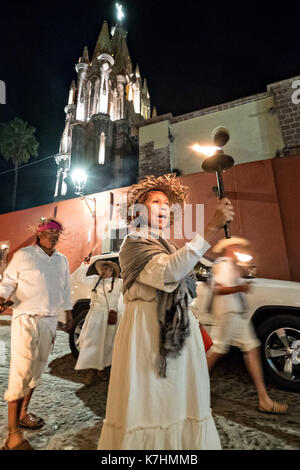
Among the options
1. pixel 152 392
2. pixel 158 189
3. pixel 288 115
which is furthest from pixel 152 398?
pixel 288 115

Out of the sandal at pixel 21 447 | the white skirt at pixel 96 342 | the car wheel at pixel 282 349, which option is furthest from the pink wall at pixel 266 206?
Result: the sandal at pixel 21 447

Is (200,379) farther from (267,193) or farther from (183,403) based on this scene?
(267,193)

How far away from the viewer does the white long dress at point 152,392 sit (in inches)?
49.8

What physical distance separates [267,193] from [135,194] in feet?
19.8

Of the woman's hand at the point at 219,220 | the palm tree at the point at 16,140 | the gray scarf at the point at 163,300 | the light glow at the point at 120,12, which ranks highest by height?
the light glow at the point at 120,12

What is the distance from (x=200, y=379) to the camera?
4.53ft

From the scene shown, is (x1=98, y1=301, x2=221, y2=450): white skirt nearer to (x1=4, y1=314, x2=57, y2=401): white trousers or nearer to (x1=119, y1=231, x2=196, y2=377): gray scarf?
(x1=119, y1=231, x2=196, y2=377): gray scarf

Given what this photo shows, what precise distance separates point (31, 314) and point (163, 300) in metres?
1.69

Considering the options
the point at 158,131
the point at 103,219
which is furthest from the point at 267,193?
the point at 158,131

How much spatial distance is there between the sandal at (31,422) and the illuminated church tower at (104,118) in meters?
21.0

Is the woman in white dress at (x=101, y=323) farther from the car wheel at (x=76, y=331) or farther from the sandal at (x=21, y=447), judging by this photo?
the sandal at (x=21, y=447)

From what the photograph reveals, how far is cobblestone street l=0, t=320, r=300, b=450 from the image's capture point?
2.07m

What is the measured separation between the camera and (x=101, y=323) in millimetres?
3879

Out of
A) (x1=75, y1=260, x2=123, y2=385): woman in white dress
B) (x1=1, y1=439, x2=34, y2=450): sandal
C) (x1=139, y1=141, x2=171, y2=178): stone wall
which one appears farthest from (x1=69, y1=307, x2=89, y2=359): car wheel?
(x1=139, y1=141, x2=171, y2=178): stone wall
